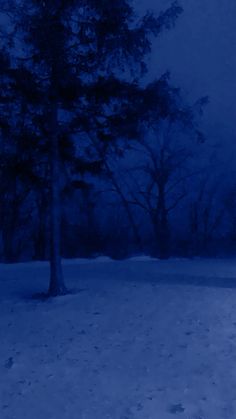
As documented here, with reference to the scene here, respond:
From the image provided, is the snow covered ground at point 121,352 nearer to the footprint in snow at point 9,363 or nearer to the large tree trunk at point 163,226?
the footprint in snow at point 9,363

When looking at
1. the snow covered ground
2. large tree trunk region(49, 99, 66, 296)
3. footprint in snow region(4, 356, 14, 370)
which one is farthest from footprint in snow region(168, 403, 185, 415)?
large tree trunk region(49, 99, 66, 296)

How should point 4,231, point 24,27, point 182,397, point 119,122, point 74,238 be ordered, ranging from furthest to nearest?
1. point 4,231
2. point 74,238
3. point 119,122
4. point 24,27
5. point 182,397

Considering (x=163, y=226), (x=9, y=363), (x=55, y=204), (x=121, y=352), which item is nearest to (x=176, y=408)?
(x=121, y=352)

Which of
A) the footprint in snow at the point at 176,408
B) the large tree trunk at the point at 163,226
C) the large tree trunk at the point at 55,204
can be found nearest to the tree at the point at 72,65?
the large tree trunk at the point at 55,204

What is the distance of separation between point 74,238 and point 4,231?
19.0ft

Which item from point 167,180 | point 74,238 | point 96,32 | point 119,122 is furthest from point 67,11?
point 167,180

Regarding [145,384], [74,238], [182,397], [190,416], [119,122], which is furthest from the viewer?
[74,238]

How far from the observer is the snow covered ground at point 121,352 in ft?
19.4

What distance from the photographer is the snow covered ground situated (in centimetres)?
591

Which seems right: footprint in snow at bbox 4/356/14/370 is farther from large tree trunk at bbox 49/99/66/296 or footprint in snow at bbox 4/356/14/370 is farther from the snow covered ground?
large tree trunk at bbox 49/99/66/296

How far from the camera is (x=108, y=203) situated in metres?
37.9

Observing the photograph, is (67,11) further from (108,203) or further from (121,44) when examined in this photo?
(108,203)

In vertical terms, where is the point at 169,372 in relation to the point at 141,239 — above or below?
below

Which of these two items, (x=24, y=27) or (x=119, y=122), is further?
(x=119, y=122)
